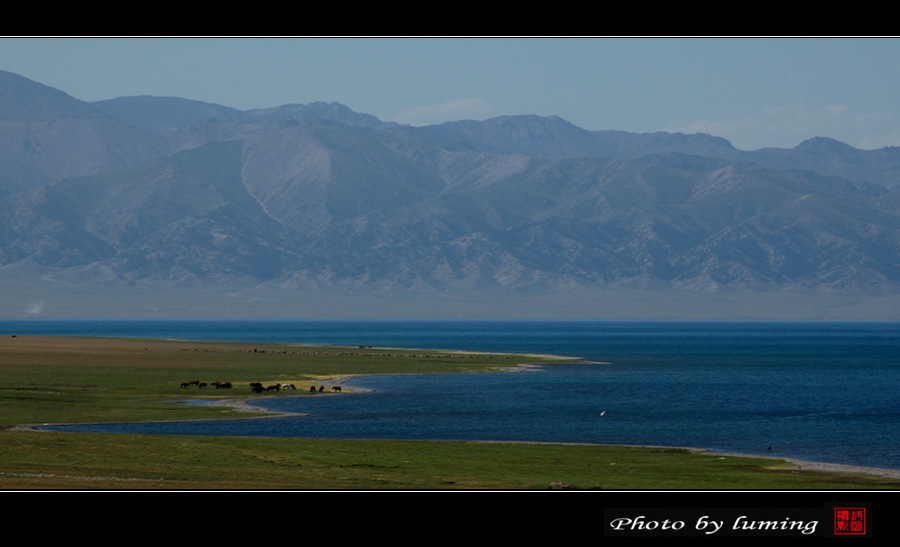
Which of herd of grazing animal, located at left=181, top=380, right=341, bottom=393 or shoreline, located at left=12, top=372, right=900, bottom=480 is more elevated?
herd of grazing animal, located at left=181, top=380, right=341, bottom=393

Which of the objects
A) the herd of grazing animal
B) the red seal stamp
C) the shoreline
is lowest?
the shoreline

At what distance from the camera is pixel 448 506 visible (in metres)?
11.6

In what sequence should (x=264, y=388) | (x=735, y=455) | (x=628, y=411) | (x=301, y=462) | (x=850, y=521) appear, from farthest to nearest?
(x=264, y=388) → (x=628, y=411) → (x=735, y=455) → (x=301, y=462) → (x=850, y=521)

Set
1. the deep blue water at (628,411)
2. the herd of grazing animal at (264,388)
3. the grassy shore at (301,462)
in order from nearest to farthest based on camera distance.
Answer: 1. the grassy shore at (301,462)
2. the deep blue water at (628,411)
3. the herd of grazing animal at (264,388)

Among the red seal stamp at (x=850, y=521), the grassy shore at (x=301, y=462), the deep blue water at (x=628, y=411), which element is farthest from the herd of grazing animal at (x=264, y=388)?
the red seal stamp at (x=850, y=521)

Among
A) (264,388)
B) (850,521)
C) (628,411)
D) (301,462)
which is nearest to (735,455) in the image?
(301,462)

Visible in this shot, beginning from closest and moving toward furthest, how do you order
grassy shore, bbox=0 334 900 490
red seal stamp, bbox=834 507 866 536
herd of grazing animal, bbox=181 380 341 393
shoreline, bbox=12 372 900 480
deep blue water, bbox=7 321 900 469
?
red seal stamp, bbox=834 507 866 536, grassy shore, bbox=0 334 900 490, shoreline, bbox=12 372 900 480, deep blue water, bbox=7 321 900 469, herd of grazing animal, bbox=181 380 341 393

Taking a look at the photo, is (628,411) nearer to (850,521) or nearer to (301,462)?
(301,462)

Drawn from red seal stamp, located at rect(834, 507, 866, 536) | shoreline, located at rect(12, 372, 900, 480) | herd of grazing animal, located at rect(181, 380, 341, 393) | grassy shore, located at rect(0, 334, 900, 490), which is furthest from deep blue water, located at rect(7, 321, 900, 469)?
red seal stamp, located at rect(834, 507, 866, 536)

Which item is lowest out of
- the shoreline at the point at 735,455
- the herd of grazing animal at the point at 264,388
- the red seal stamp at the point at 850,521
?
the shoreline at the point at 735,455

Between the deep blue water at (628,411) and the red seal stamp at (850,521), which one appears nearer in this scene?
the red seal stamp at (850,521)

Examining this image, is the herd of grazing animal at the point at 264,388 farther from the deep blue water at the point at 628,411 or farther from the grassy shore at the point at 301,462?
the grassy shore at the point at 301,462

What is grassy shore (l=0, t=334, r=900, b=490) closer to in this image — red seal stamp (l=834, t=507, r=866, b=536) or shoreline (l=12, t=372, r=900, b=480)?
shoreline (l=12, t=372, r=900, b=480)

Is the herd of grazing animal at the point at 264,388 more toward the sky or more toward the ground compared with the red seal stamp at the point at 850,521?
more toward the ground
